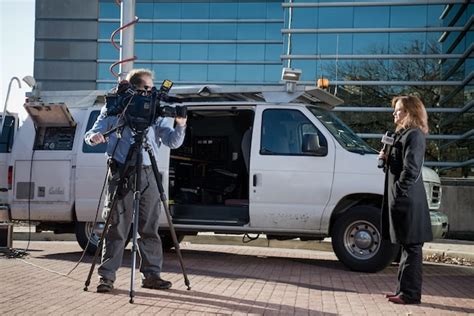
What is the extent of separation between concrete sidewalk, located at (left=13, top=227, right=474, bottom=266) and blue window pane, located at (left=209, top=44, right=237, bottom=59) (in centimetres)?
2349

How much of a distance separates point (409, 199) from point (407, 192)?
0.07 m

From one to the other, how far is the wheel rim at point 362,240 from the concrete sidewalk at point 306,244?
9.35ft

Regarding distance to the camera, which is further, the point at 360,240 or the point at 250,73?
the point at 250,73

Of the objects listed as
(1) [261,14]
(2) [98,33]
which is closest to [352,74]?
(1) [261,14]

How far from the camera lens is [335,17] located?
2898 cm

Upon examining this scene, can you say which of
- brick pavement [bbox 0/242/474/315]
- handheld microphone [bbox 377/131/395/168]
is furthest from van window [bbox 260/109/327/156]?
handheld microphone [bbox 377/131/395/168]

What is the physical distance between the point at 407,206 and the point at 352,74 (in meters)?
21.6

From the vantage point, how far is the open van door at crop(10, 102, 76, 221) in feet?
32.4

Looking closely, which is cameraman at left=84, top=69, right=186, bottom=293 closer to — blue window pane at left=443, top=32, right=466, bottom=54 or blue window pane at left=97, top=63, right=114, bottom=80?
blue window pane at left=443, top=32, right=466, bottom=54

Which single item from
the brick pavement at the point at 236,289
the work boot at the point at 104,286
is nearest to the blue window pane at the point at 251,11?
the brick pavement at the point at 236,289

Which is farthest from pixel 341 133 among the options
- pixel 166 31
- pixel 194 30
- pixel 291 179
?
pixel 166 31

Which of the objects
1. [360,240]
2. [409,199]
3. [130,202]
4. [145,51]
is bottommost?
[360,240]

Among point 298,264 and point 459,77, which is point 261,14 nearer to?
point 459,77

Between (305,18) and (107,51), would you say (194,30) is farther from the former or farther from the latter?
(305,18)
